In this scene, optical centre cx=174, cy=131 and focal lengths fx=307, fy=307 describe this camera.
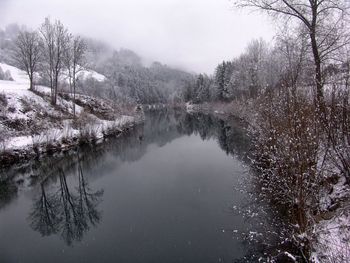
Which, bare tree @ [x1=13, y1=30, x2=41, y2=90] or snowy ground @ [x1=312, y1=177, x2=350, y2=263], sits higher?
bare tree @ [x1=13, y1=30, x2=41, y2=90]

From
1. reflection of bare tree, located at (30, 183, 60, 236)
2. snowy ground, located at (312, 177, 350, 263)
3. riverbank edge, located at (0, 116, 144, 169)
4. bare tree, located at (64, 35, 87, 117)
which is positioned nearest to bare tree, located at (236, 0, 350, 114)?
snowy ground, located at (312, 177, 350, 263)

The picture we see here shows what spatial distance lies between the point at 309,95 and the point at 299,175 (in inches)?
104

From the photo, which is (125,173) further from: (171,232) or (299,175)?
(299,175)

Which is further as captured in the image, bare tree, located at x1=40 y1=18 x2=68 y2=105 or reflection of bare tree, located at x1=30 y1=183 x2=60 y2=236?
bare tree, located at x1=40 y1=18 x2=68 y2=105

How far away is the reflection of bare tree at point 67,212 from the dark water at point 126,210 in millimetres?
42

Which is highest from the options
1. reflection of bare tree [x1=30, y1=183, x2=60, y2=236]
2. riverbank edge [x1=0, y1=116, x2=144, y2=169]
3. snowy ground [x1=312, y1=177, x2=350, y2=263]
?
snowy ground [x1=312, y1=177, x2=350, y2=263]

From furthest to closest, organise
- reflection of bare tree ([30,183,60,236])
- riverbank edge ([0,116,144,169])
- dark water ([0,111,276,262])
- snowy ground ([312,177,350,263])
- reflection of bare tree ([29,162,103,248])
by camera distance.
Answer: riverbank edge ([0,116,144,169]) < reflection of bare tree ([30,183,60,236]) < reflection of bare tree ([29,162,103,248]) < dark water ([0,111,276,262]) < snowy ground ([312,177,350,263])

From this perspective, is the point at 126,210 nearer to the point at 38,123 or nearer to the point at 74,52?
the point at 38,123

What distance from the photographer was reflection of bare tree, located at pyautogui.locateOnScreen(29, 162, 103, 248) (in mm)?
12055

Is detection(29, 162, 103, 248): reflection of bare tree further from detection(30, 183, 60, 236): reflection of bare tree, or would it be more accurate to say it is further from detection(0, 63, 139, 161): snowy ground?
detection(0, 63, 139, 161): snowy ground

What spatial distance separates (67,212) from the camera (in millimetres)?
13922

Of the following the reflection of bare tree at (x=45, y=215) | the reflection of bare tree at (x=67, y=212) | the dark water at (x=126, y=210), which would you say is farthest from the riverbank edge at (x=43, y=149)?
the reflection of bare tree at (x=45, y=215)

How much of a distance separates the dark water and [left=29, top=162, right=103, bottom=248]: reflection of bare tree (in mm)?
42

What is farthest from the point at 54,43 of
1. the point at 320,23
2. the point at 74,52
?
the point at 320,23
